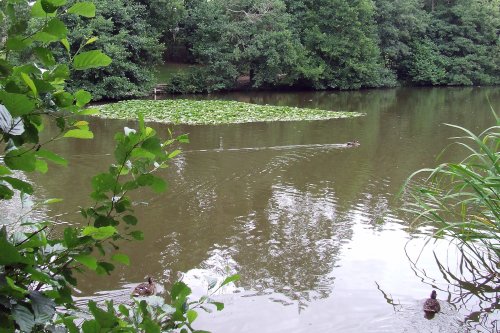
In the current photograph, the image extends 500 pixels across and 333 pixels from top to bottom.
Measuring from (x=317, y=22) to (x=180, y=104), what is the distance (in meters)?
10.0

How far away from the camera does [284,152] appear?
376 inches

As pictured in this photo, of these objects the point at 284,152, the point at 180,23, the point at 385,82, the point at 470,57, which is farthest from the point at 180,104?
the point at 470,57

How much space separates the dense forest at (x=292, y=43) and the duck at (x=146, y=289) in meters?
12.8

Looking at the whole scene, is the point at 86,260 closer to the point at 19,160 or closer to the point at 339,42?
the point at 19,160

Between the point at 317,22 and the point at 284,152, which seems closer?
the point at 284,152

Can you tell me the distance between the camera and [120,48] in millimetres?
17062

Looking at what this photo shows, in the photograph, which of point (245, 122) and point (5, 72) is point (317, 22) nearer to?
point (245, 122)

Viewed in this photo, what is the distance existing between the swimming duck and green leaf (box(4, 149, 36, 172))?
3762mm

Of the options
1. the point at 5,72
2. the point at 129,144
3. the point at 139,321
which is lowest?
the point at 139,321

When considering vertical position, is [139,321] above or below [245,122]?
above

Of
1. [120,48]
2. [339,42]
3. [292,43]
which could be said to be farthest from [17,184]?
[339,42]

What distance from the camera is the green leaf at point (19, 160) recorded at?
968 mm

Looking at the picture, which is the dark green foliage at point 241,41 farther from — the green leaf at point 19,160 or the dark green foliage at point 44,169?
the green leaf at point 19,160

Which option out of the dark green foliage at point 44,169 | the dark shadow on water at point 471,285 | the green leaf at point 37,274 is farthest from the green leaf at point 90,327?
the dark shadow on water at point 471,285
